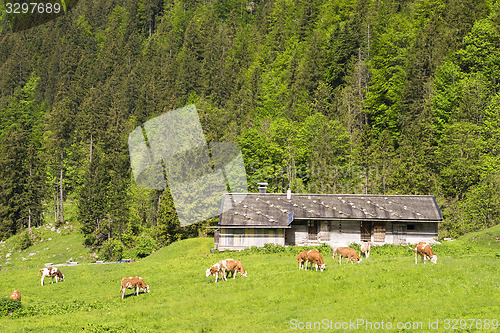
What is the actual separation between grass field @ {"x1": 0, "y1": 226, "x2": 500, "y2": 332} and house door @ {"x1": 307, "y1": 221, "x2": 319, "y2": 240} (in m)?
12.3

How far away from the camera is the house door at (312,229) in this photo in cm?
4634

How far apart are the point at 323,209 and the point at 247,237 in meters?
8.04

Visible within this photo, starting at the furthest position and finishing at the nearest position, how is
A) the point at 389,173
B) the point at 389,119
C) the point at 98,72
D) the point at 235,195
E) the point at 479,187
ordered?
the point at 98,72 → the point at 389,119 → the point at 389,173 → the point at 479,187 → the point at 235,195

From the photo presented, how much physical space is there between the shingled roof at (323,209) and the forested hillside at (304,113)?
12595 mm

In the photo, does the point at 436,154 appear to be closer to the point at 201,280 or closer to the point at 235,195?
the point at 235,195

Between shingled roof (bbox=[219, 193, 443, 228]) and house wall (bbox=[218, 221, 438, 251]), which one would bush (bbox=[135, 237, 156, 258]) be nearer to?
shingled roof (bbox=[219, 193, 443, 228])

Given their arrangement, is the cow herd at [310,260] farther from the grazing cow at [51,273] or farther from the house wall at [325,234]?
the house wall at [325,234]

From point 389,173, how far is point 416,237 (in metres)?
20.8

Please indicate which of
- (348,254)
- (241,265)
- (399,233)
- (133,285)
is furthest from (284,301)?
(399,233)

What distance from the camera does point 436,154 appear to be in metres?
65.7

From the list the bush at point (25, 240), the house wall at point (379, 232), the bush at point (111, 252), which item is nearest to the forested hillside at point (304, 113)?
the bush at point (111, 252)

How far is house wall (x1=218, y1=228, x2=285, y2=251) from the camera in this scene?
150ft

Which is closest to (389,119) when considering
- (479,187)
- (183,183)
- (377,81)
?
(377,81)

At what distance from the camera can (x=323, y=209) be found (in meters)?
46.7
